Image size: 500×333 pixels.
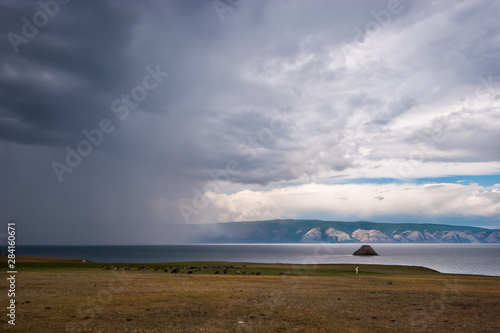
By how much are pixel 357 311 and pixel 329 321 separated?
350 centimetres

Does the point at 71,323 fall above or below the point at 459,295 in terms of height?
above

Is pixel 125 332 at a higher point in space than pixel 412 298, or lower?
higher

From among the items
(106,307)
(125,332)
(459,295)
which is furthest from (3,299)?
(459,295)

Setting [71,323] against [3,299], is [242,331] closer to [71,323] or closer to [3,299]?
[71,323]

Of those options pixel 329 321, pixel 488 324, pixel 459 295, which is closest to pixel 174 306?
pixel 329 321

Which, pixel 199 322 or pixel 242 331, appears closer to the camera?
pixel 242 331

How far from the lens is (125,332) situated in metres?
12.9

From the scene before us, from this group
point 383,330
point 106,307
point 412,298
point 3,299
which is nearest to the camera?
point 383,330

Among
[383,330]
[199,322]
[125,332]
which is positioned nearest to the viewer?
[125,332]

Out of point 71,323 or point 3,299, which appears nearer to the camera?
point 71,323

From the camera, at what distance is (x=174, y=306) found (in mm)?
18531

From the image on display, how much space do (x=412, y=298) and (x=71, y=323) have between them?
68.6ft

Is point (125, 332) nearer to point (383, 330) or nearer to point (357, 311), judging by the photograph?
point (383, 330)

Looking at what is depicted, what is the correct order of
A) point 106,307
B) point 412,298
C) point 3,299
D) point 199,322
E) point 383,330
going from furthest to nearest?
point 412,298 → point 3,299 → point 106,307 → point 199,322 → point 383,330
